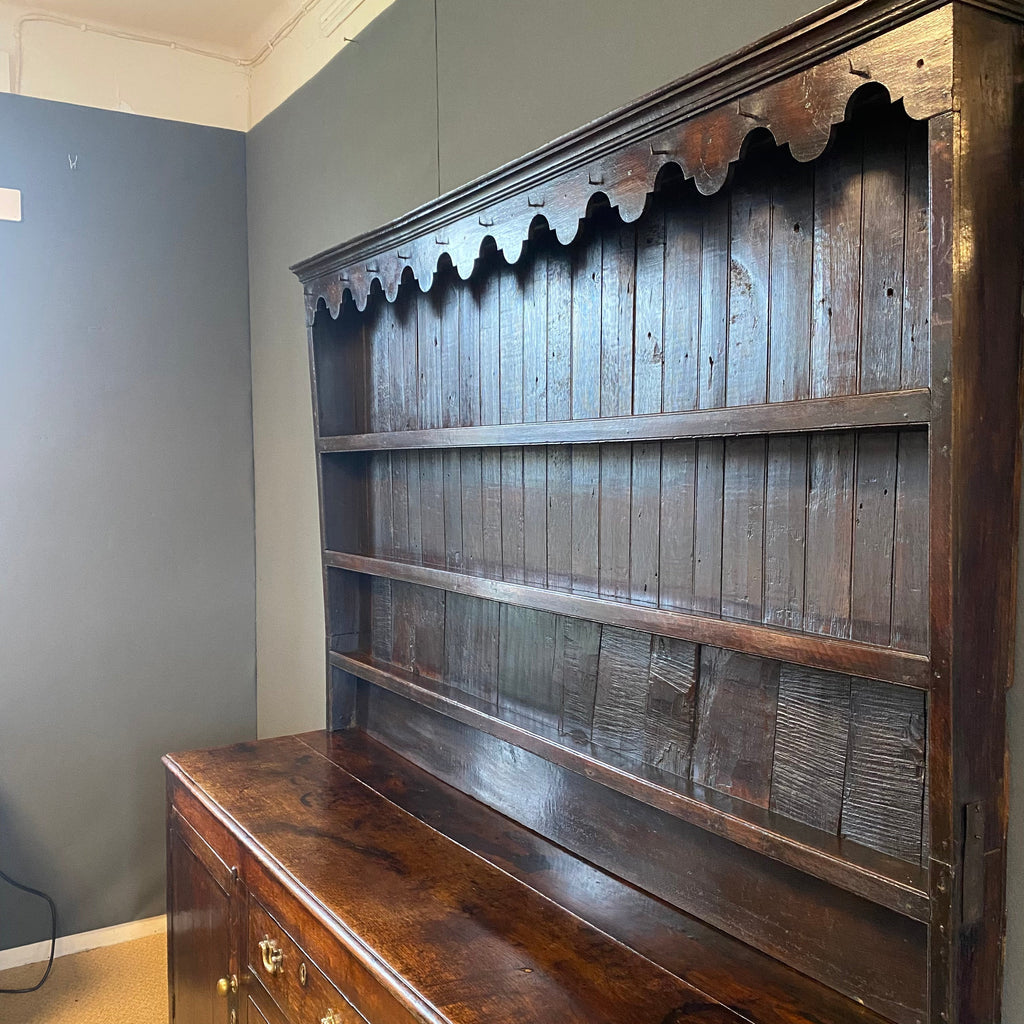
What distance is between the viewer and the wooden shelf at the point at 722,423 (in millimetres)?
1049

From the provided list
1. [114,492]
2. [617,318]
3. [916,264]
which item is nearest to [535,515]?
[617,318]

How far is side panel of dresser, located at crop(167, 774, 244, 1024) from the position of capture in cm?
196

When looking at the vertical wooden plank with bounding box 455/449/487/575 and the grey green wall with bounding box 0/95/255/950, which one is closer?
the vertical wooden plank with bounding box 455/449/487/575

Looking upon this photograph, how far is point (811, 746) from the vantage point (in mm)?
1264

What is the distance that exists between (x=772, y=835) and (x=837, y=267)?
0.74 m

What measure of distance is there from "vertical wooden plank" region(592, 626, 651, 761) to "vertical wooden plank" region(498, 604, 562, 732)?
13 cm

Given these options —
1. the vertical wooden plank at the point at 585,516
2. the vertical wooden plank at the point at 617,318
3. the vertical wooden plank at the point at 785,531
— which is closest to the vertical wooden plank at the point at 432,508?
the vertical wooden plank at the point at 585,516

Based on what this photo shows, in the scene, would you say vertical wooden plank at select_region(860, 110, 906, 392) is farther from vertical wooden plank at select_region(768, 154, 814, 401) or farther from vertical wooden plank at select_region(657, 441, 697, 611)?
vertical wooden plank at select_region(657, 441, 697, 611)

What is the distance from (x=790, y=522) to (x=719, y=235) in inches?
17.1

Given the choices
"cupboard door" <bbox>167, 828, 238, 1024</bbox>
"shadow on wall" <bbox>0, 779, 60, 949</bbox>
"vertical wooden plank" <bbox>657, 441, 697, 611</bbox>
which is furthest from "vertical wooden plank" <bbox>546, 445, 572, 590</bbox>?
"shadow on wall" <bbox>0, 779, 60, 949</bbox>

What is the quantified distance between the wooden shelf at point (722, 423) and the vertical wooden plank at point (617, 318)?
0.09 meters

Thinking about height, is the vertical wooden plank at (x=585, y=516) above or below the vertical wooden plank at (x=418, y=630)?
above

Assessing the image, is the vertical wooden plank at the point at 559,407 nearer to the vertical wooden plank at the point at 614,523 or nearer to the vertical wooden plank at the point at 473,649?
the vertical wooden plank at the point at 614,523

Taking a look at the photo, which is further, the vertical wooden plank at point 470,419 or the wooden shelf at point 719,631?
the vertical wooden plank at point 470,419
